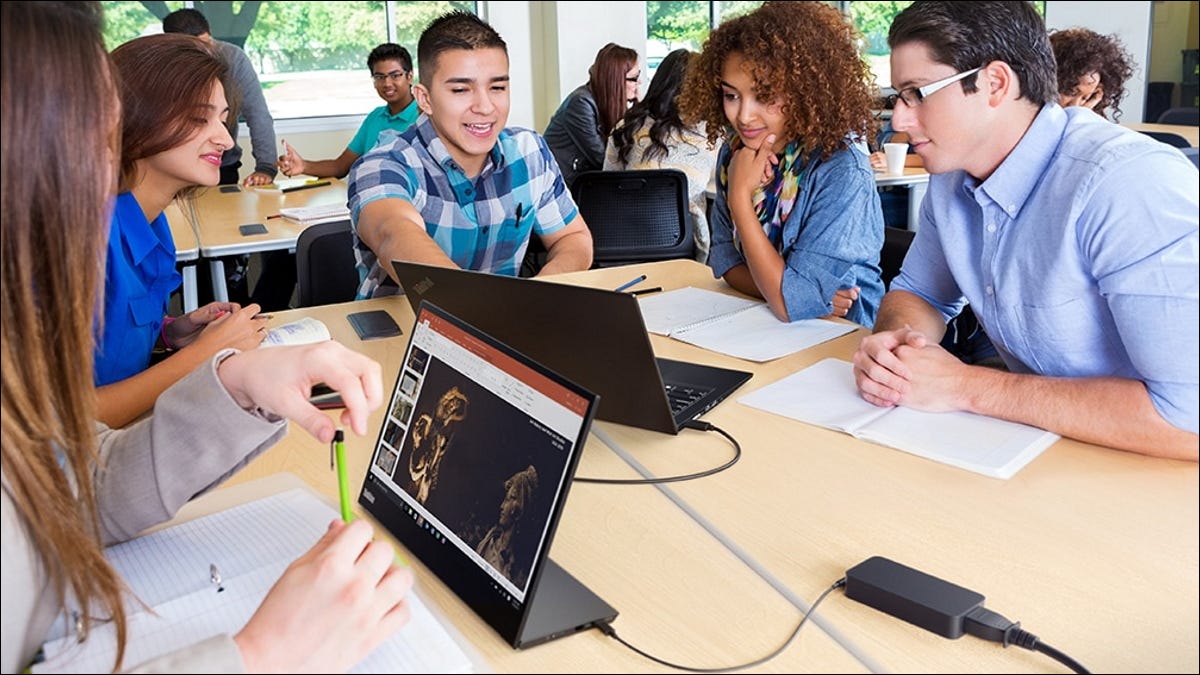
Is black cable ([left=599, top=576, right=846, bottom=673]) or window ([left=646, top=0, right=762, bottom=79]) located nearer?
black cable ([left=599, top=576, right=846, bottom=673])

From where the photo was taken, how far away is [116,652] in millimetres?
867

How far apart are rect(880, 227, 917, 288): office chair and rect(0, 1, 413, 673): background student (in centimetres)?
166

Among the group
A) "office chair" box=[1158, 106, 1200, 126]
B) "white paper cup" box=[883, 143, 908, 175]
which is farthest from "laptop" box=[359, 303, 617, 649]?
"office chair" box=[1158, 106, 1200, 126]

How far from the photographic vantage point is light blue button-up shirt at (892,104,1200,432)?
116 cm

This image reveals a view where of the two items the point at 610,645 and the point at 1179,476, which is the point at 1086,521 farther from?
the point at 610,645

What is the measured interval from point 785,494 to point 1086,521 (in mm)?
323

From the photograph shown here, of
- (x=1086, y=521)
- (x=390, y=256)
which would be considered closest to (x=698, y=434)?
(x=1086, y=521)

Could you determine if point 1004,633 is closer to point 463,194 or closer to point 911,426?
point 911,426

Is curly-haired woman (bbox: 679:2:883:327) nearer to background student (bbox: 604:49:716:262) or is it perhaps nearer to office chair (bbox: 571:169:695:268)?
office chair (bbox: 571:169:695:268)

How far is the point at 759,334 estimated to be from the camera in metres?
1.82

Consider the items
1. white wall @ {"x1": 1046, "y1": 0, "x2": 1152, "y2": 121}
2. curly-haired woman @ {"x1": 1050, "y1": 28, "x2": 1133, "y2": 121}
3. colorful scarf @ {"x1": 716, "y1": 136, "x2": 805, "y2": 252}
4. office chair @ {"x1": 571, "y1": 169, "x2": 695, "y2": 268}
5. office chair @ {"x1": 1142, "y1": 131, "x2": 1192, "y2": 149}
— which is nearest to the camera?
colorful scarf @ {"x1": 716, "y1": 136, "x2": 805, "y2": 252}

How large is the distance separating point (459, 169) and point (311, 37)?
4628 millimetres

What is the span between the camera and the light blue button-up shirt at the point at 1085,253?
1158 millimetres

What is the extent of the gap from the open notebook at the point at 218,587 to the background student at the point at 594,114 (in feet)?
12.4
